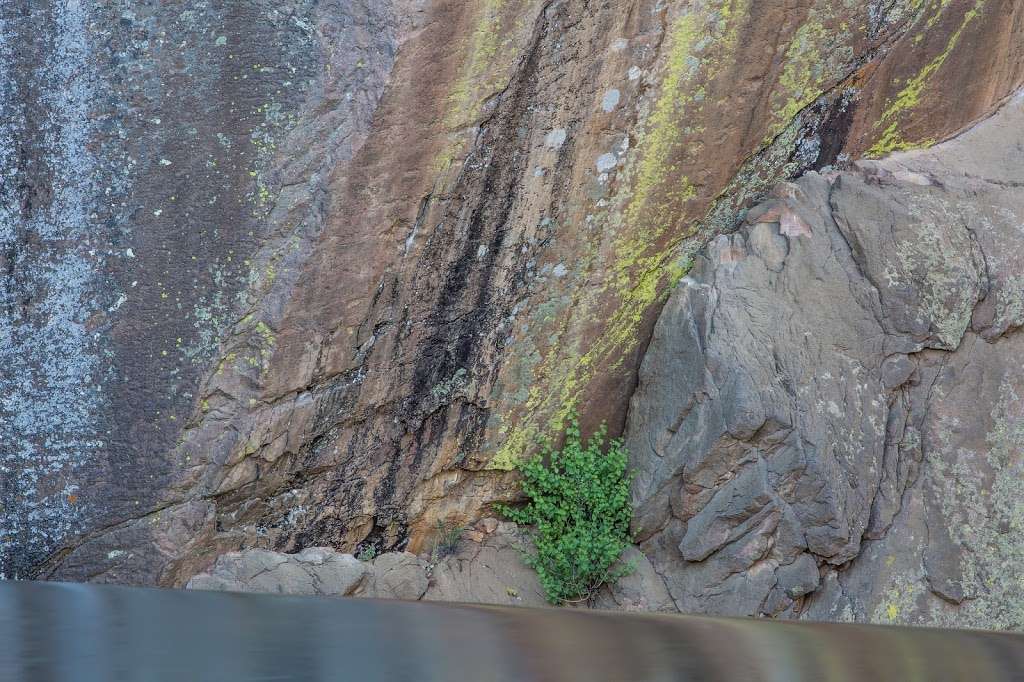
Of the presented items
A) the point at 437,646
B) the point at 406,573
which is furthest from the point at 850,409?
the point at 437,646

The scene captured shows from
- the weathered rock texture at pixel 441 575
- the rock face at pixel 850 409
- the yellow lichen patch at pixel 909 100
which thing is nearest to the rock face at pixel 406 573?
the weathered rock texture at pixel 441 575

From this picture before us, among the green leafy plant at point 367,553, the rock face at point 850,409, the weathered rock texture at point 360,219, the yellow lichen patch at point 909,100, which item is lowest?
the rock face at point 850,409

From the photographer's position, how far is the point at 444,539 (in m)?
5.30

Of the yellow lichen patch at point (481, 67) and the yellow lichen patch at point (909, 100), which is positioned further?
the yellow lichen patch at point (909, 100)

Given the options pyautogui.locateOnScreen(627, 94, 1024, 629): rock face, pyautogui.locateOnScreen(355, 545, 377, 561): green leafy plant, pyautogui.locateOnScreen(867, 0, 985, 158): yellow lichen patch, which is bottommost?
pyautogui.locateOnScreen(627, 94, 1024, 629): rock face

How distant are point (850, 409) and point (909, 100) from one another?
1881 mm

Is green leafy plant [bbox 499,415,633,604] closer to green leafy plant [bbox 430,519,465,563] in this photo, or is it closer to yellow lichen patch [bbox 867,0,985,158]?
green leafy plant [bbox 430,519,465,563]

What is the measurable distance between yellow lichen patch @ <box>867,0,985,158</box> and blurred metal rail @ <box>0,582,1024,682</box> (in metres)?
4.79

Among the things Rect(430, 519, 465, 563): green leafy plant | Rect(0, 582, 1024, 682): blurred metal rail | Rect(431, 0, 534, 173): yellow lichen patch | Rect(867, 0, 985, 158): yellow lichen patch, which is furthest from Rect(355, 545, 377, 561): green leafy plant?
Rect(0, 582, 1024, 682): blurred metal rail

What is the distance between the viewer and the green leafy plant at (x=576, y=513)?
16.7ft

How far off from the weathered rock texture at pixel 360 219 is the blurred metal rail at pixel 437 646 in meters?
3.41

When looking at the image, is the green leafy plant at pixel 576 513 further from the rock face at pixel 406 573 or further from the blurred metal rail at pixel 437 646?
the blurred metal rail at pixel 437 646

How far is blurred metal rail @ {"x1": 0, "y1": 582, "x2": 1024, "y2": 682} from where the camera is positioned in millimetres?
866

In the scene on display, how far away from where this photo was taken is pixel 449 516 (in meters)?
5.30
